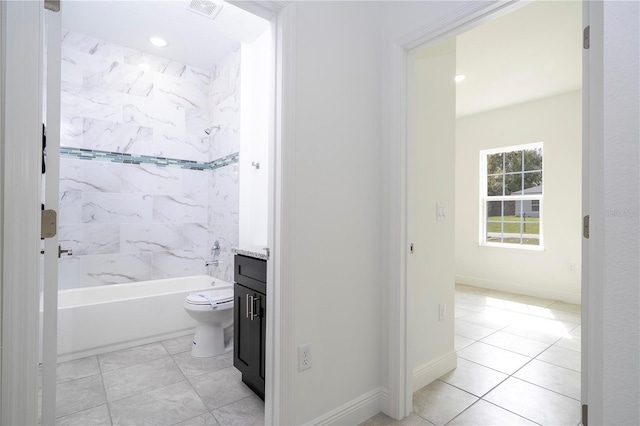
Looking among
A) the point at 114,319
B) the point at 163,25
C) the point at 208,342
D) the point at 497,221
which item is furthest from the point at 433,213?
the point at 497,221

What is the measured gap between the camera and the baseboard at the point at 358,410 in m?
1.68

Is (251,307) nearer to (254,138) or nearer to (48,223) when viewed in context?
(48,223)

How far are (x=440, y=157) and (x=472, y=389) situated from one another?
1.58m

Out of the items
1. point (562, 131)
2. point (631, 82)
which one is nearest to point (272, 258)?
point (631, 82)

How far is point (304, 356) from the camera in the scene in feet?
5.24

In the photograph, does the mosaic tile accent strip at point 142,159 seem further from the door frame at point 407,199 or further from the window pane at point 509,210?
the window pane at point 509,210

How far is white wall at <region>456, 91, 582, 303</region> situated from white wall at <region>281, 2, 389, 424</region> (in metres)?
3.85

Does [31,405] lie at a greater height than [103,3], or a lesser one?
lesser

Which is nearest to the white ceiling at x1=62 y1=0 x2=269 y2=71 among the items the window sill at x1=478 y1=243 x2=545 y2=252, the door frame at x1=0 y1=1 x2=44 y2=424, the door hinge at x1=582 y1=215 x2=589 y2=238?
the door frame at x1=0 y1=1 x2=44 y2=424

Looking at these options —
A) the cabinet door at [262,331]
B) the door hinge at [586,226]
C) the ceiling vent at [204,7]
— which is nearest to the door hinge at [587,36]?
the door hinge at [586,226]

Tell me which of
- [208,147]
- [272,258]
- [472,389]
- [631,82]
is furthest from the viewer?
[208,147]

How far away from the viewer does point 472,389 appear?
216 cm

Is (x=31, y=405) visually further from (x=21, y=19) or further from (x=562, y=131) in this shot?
(x=562, y=131)

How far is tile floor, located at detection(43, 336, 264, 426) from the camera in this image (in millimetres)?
1845
